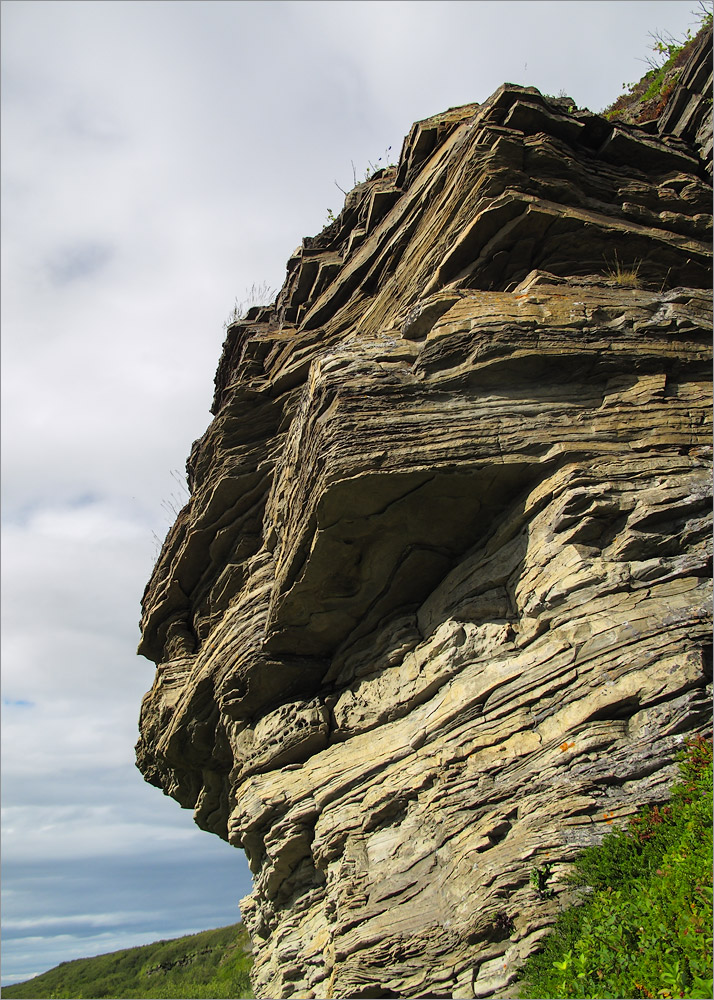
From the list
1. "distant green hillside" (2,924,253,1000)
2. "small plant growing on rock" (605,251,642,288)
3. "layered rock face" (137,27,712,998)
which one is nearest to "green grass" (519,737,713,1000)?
"layered rock face" (137,27,712,998)

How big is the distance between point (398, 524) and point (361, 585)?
203cm

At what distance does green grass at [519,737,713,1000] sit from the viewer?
7477 millimetres

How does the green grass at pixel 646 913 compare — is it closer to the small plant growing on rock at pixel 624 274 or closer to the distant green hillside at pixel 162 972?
the small plant growing on rock at pixel 624 274

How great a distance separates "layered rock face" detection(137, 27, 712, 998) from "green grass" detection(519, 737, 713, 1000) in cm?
35

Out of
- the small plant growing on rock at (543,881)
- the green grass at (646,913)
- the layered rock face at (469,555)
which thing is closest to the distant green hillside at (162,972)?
the layered rock face at (469,555)

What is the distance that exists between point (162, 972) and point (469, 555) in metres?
41.5

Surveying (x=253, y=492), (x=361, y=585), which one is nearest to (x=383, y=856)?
(x=361, y=585)

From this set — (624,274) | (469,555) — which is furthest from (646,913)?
(624,274)

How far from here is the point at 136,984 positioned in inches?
1560

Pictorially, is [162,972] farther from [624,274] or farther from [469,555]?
[624,274]

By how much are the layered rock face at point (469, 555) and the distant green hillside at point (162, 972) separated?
741 inches

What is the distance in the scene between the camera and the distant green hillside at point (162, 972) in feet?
110

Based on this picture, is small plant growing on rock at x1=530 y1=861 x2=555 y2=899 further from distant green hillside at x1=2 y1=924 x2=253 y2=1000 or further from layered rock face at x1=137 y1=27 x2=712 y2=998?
distant green hillside at x1=2 y1=924 x2=253 y2=1000

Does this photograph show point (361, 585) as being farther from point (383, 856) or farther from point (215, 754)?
point (215, 754)
